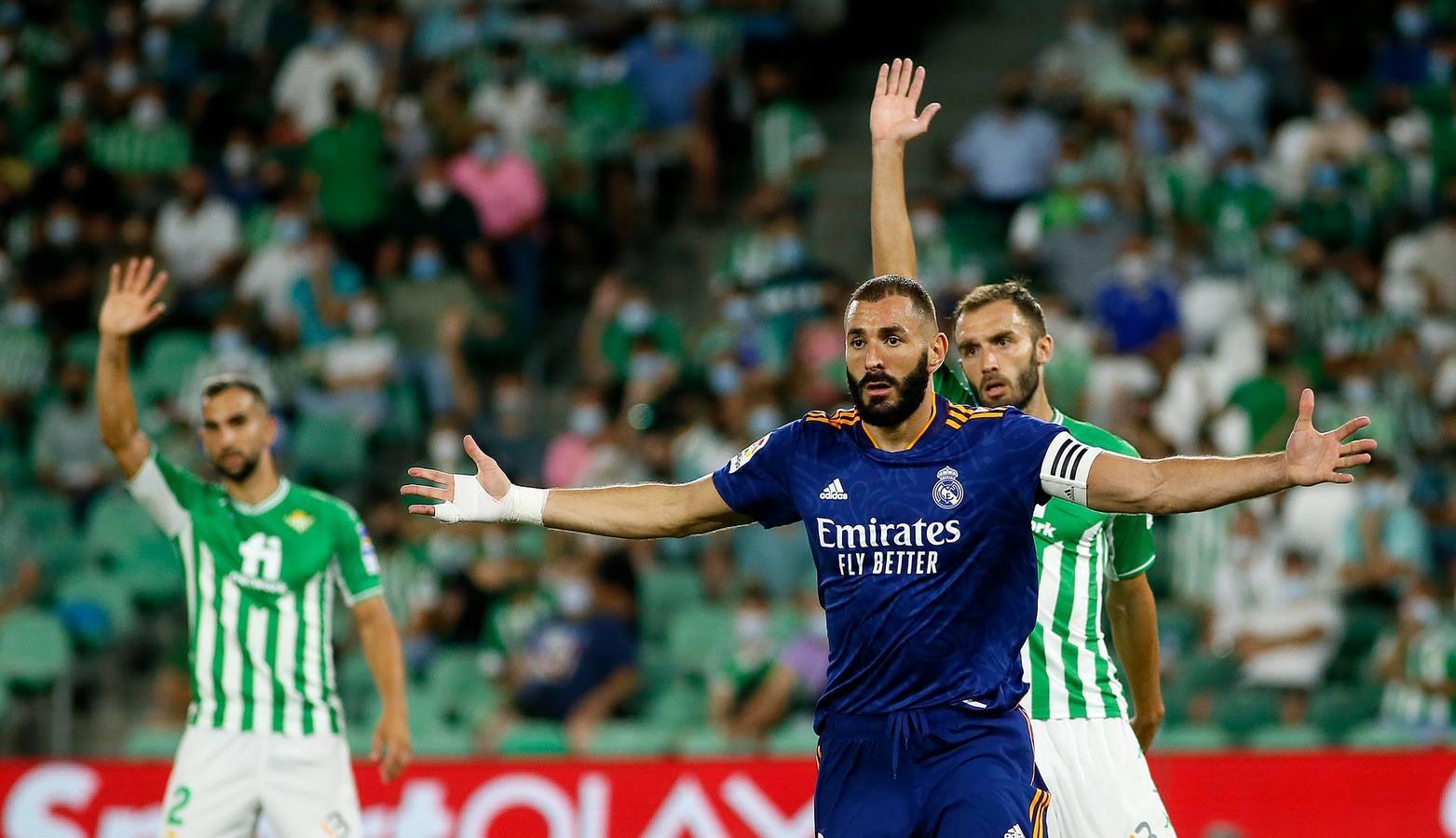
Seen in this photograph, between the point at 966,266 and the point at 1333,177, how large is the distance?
3.26m

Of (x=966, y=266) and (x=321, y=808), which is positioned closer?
(x=321, y=808)

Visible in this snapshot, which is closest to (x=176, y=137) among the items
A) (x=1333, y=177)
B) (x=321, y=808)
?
(x=1333, y=177)

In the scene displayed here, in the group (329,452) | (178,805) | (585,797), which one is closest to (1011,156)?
(329,452)

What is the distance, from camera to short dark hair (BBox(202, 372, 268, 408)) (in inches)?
315

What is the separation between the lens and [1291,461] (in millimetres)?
5082

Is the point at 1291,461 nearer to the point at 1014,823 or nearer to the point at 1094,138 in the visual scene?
the point at 1014,823

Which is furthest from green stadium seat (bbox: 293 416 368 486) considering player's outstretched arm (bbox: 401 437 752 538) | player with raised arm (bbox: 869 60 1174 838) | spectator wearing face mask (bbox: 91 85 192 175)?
player's outstretched arm (bbox: 401 437 752 538)

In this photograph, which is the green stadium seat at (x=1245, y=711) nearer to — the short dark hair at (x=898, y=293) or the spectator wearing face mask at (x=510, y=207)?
the spectator wearing face mask at (x=510, y=207)

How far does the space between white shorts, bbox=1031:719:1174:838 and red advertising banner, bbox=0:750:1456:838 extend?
3.65 meters

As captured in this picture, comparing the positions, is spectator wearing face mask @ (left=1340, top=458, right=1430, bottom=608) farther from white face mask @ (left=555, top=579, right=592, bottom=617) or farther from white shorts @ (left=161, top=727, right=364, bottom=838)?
white shorts @ (left=161, top=727, right=364, bottom=838)

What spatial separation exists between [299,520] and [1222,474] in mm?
4436

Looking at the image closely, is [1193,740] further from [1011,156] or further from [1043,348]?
[1011,156]

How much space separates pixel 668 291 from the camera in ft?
57.7

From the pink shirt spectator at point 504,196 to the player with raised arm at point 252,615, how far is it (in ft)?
29.0
